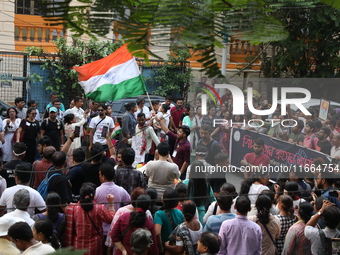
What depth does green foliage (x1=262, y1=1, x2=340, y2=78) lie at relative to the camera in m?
1.53

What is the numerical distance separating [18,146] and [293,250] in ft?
11.4

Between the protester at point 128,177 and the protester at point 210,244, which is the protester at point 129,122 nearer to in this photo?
the protester at point 128,177

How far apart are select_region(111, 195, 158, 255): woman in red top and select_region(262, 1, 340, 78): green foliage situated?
7.89 feet

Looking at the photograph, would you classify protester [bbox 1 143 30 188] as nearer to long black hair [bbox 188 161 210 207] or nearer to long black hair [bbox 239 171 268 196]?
long black hair [bbox 188 161 210 207]

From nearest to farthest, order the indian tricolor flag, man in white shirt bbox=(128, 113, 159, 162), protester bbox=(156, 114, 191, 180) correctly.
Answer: the indian tricolor flag
protester bbox=(156, 114, 191, 180)
man in white shirt bbox=(128, 113, 159, 162)

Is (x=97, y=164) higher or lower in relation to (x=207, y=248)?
higher

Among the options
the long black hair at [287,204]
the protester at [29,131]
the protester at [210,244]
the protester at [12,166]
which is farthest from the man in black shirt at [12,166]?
the long black hair at [287,204]

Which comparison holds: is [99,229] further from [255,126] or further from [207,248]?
[255,126]

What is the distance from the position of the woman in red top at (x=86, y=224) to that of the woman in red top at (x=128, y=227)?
237 mm

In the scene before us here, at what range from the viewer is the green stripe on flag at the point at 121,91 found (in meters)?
6.43

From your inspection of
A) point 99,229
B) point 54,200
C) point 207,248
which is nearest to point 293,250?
point 207,248

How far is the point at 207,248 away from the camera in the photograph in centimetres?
406

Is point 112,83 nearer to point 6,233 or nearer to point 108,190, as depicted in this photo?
point 108,190

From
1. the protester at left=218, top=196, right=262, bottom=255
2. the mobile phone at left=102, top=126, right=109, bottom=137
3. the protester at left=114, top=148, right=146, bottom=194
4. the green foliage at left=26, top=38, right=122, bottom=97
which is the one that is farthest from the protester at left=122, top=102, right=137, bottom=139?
the protester at left=218, top=196, right=262, bottom=255
